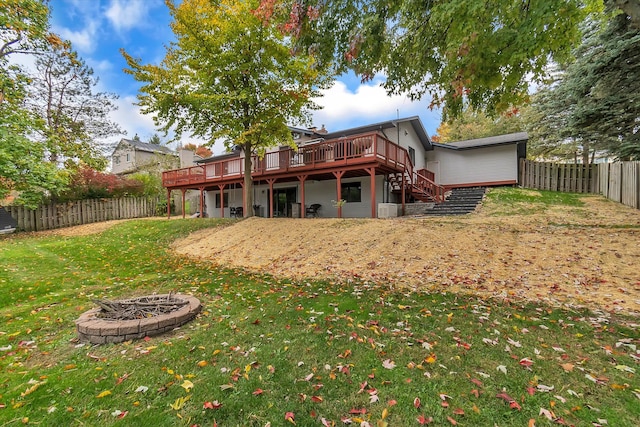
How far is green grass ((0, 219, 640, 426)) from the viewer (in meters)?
2.29

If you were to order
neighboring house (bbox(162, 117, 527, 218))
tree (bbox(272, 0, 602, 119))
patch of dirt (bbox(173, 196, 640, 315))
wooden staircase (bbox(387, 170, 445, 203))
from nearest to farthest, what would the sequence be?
1. tree (bbox(272, 0, 602, 119))
2. patch of dirt (bbox(173, 196, 640, 315))
3. neighboring house (bbox(162, 117, 527, 218))
4. wooden staircase (bbox(387, 170, 445, 203))

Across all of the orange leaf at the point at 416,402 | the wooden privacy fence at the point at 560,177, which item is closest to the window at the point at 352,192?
the wooden privacy fence at the point at 560,177

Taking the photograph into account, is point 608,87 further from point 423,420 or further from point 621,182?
point 423,420

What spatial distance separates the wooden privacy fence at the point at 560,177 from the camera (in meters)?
14.0

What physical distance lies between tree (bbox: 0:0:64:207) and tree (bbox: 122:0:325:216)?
4.62m

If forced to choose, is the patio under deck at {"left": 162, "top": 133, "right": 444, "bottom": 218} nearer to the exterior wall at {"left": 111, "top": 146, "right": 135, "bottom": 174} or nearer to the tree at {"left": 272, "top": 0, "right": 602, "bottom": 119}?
the tree at {"left": 272, "top": 0, "right": 602, "bottom": 119}

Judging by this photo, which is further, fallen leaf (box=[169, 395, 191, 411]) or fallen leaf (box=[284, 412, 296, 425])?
fallen leaf (box=[169, 395, 191, 411])

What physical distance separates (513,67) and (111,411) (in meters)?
7.16

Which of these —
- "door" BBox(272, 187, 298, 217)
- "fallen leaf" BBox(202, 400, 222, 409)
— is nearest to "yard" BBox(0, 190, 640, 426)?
"fallen leaf" BBox(202, 400, 222, 409)

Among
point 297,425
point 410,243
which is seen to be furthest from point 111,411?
point 410,243

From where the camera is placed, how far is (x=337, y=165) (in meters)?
12.8

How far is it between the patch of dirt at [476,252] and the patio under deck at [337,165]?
330cm

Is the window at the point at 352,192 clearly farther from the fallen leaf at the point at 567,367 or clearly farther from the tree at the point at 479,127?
the tree at the point at 479,127

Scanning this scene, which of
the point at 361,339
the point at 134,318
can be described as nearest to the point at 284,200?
the point at 134,318
